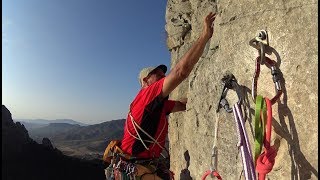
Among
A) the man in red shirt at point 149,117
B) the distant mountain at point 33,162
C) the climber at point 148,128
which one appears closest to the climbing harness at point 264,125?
the man in red shirt at point 149,117

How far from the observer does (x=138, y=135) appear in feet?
19.2

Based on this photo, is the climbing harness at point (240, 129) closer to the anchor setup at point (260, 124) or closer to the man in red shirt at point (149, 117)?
the anchor setup at point (260, 124)

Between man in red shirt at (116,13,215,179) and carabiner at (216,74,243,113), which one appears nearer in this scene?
carabiner at (216,74,243,113)

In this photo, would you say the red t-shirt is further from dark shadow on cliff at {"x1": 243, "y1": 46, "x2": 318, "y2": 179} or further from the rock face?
dark shadow on cliff at {"x1": 243, "y1": 46, "x2": 318, "y2": 179}

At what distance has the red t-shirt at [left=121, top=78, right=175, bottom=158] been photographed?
5680mm

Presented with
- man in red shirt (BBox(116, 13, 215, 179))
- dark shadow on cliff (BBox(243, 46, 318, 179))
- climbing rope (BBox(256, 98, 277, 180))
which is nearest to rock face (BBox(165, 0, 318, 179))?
dark shadow on cliff (BBox(243, 46, 318, 179))

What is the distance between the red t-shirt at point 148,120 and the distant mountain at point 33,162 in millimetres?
Answer: 46018

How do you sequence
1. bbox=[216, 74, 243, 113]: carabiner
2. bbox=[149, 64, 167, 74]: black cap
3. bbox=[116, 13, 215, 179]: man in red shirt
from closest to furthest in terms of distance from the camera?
bbox=[216, 74, 243, 113]: carabiner, bbox=[116, 13, 215, 179]: man in red shirt, bbox=[149, 64, 167, 74]: black cap

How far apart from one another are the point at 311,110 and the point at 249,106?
1.74 ft

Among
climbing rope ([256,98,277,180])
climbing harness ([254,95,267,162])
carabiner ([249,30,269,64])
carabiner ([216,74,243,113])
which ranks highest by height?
carabiner ([249,30,269,64])

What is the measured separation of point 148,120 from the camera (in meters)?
5.86

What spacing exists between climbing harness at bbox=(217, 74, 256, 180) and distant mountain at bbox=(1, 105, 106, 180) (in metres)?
49.4

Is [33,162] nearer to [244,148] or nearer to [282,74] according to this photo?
[244,148]

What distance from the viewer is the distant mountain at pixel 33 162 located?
164ft
